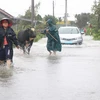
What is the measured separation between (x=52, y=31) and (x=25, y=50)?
1546mm

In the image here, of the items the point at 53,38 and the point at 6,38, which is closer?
the point at 6,38

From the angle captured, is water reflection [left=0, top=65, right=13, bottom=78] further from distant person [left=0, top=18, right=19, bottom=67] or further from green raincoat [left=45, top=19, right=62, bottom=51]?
green raincoat [left=45, top=19, right=62, bottom=51]

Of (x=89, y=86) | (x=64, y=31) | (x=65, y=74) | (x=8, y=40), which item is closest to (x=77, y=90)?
(x=89, y=86)

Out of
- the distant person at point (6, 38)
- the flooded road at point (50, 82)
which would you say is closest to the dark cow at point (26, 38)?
the flooded road at point (50, 82)

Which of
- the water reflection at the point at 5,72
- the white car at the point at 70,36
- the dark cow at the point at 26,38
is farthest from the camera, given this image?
the white car at the point at 70,36

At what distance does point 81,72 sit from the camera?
1202cm

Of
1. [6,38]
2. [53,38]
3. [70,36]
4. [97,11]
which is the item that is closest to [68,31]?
[70,36]

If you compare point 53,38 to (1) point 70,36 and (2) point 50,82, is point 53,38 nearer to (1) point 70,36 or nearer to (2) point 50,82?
(1) point 70,36

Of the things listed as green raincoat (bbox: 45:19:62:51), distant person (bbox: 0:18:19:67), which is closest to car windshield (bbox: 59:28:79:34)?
green raincoat (bbox: 45:19:62:51)

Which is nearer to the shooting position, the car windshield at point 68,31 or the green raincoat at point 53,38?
the green raincoat at point 53,38

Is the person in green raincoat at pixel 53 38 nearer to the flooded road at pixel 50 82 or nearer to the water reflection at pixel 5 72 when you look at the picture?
the flooded road at pixel 50 82

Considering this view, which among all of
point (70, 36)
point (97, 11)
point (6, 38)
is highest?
point (97, 11)

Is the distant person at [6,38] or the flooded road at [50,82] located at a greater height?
the distant person at [6,38]

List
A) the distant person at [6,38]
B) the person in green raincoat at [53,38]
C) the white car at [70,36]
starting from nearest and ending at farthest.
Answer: the distant person at [6,38], the person in green raincoat at [53,38], the white car at [70,36]
